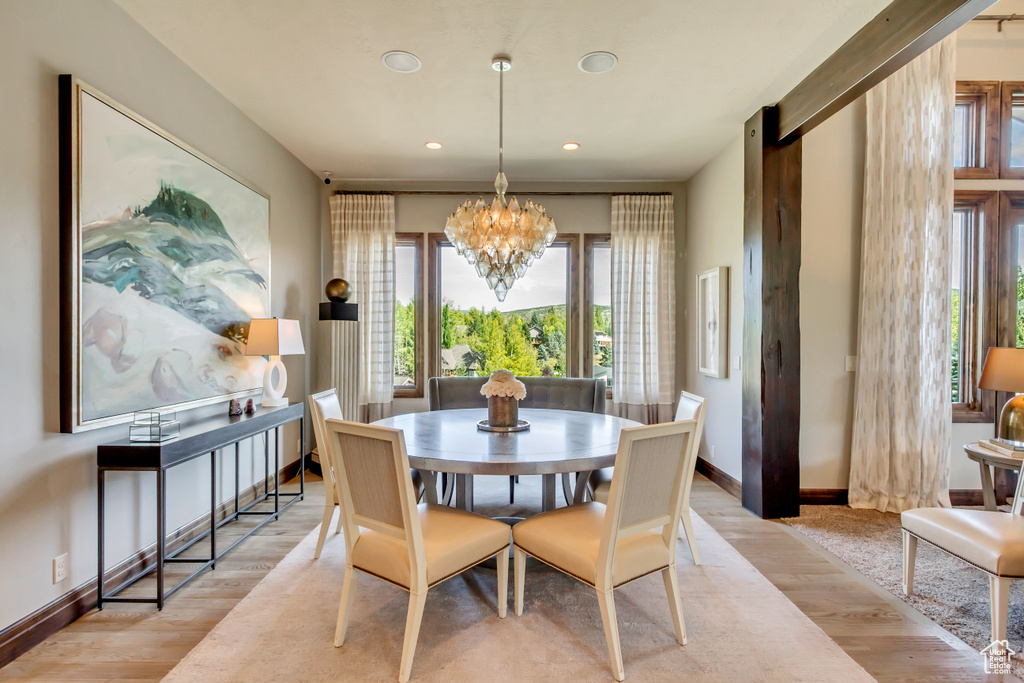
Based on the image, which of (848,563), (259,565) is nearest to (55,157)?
(259,565)

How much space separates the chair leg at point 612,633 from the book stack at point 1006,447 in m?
2.23

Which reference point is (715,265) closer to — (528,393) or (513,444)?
(528,393)

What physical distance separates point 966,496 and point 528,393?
3.25 metres

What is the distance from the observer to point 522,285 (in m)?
5.12

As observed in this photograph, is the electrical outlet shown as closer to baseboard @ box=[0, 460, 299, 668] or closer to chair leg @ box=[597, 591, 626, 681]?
baseboard @ box=[0, 460, 299, 668]

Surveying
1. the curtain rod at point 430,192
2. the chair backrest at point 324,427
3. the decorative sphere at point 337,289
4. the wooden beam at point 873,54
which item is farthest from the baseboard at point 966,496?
the decorative sphere at point 337,289

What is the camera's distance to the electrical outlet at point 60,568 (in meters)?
2.06

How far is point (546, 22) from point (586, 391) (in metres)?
2.45

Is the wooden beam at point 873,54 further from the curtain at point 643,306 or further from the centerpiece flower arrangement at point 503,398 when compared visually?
the centerpiece flower arrangement at point 503,398

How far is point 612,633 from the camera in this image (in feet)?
5.81

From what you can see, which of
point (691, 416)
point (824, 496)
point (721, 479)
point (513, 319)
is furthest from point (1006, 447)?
point (513, 319)

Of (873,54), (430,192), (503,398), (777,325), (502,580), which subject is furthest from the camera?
(430,192)

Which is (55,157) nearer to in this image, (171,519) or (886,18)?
(171,519)

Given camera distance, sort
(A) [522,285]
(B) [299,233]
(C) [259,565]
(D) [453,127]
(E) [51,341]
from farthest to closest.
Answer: (A) [522,285] → (B) [299,233] → (D) [453,127] → (C) [259,565] → (E) [51,341]
